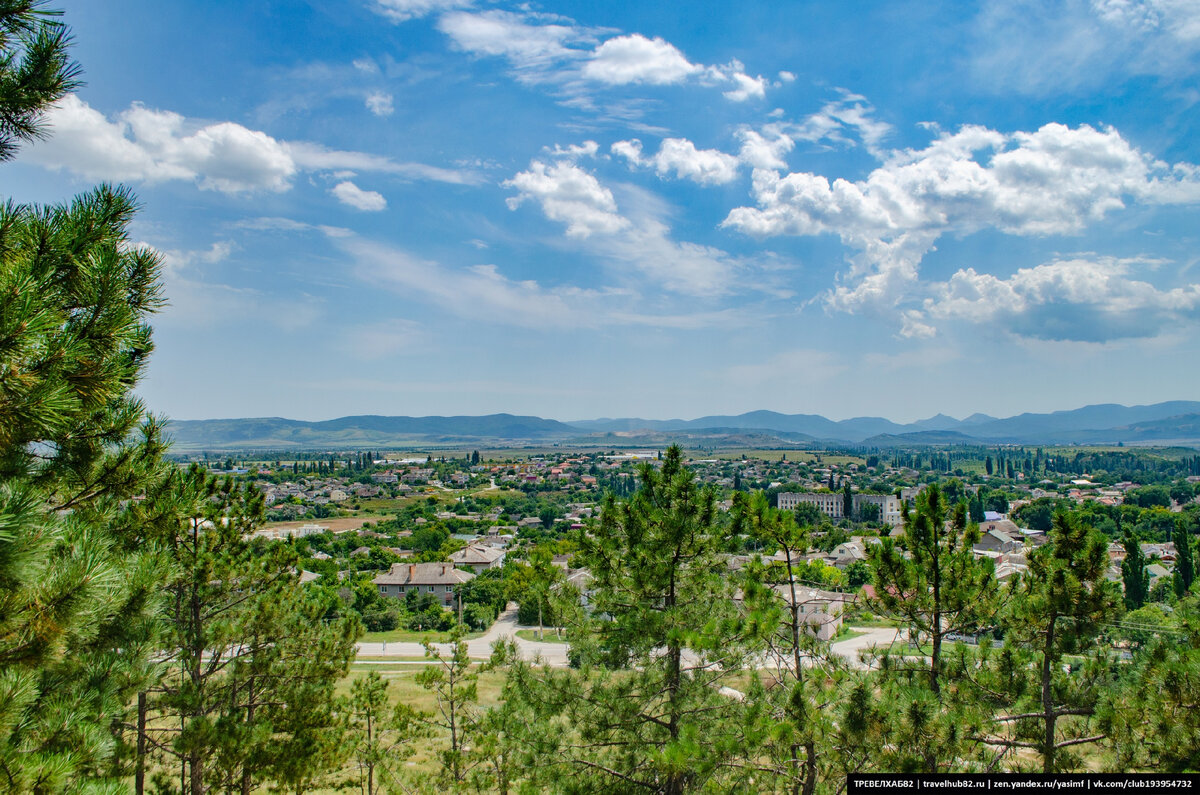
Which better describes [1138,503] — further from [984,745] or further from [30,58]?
[30,58]

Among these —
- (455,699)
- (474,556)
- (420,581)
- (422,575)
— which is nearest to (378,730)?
(455,699)

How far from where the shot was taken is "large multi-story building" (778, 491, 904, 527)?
273 ft

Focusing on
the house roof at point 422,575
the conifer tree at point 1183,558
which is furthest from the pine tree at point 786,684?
the conifer tree at point 1183,558

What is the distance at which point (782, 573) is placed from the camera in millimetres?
6012

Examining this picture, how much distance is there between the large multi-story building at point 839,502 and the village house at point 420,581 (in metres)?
54.9

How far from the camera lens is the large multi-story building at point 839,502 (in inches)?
3275

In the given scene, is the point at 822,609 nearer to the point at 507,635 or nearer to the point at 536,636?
the point at 507,635

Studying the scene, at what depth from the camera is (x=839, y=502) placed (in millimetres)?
92188

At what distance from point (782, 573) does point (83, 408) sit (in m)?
5.51

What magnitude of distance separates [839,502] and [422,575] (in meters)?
70.9

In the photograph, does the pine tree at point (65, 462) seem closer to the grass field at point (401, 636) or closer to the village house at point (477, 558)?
the grass field at point (401, 636)

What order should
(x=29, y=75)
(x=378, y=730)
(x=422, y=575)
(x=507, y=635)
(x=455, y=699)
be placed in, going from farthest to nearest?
(x=422, y=575) < (x=507, y=635) < (x=378, y=730) < (x=455, y=699) < (x=29, y=75)

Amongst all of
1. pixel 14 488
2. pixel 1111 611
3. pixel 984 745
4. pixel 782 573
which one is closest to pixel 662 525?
pixel 782 573

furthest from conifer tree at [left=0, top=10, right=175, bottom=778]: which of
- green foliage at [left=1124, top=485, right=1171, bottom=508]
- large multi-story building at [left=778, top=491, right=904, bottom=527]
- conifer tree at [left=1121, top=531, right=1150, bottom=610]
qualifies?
green foliage at [left=1124, top=485, right=1171, bottom=508]
